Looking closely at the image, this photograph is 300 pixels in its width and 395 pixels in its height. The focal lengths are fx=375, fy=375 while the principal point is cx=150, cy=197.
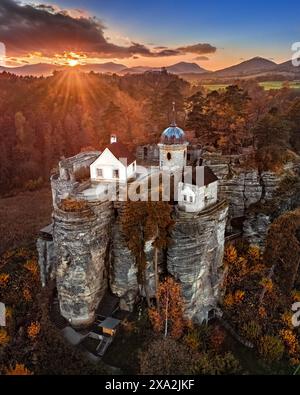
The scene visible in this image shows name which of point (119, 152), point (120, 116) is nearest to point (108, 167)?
point (119, 152)

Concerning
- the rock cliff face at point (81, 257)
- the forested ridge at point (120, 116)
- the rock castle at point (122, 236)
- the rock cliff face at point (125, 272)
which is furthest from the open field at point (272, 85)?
the rock cliff face at point (81, 257)

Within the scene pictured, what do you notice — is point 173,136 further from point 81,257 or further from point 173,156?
point 81,257

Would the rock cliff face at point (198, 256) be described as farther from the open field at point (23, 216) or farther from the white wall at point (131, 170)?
the open field at point (23, 216)

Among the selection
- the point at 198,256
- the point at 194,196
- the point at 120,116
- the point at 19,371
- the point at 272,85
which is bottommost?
the point at 19,371

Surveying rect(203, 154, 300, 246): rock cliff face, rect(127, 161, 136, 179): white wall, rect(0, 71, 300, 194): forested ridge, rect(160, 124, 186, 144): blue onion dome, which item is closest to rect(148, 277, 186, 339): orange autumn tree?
rect(127, 161, 136, 179): white wall

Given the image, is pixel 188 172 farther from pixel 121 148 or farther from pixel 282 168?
pixel 282 168
